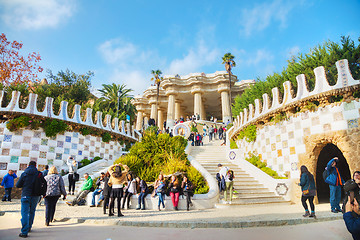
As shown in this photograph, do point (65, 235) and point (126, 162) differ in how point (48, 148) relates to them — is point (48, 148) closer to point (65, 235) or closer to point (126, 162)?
point (126, 162)

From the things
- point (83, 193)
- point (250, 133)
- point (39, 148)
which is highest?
point (250, 133)

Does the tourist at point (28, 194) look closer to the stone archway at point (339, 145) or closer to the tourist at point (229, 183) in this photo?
the tourist at point (229, 183)

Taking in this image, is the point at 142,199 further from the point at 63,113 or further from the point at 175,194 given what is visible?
the point at 63,113

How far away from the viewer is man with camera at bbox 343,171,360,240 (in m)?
3.47

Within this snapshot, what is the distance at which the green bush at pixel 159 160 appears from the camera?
11.2 m

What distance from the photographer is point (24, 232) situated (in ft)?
17.1

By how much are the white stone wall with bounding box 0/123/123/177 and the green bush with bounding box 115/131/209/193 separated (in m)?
4.94

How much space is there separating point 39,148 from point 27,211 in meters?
10.7

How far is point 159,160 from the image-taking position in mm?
13070

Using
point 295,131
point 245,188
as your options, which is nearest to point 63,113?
point 245,188

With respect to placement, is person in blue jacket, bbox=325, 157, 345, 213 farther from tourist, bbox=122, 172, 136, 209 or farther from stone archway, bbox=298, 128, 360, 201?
tourist, bbox=122, 172, 136, 209

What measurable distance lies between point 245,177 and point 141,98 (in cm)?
4230

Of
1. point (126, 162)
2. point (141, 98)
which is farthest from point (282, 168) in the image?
point (141, 98)

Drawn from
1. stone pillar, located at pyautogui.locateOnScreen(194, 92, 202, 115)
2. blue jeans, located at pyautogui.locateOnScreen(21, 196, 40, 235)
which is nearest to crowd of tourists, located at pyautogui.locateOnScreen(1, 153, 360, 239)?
blue jeans, located at pyautogui.locateOnScreen(21, 196, 40, 235)
